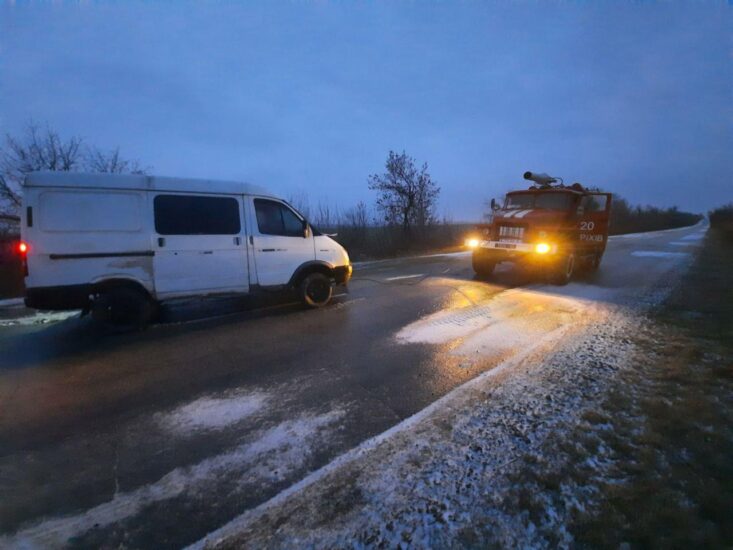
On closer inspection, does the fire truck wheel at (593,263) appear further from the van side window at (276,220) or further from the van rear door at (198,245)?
the van rear door at (198,245)

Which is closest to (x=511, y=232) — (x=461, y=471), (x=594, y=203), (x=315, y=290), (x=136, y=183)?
(x=594, y=203)

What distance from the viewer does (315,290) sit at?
6723 mm

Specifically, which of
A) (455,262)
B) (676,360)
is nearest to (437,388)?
(676,360)

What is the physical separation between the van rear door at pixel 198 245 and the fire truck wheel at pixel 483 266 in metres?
6.78

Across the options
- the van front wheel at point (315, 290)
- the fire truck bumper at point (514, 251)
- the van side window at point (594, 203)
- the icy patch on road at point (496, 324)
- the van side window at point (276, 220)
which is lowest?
the icy patch on road at point (496, 324)

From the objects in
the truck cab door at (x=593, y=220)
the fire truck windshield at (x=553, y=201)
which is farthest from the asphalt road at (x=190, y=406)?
the truck cab door at (x=593, y=220)

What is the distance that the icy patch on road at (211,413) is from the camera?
2959 millimetres

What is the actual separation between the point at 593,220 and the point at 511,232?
3.26 metres

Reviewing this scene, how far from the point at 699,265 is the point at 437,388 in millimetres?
14910

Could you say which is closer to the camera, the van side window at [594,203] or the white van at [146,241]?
the white van at [146,241]

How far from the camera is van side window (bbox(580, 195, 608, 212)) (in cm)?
990

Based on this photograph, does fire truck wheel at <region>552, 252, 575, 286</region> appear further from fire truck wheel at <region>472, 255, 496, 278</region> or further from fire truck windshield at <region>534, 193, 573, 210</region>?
fire truck wheel at <region>472, 255, 496, 278</region>

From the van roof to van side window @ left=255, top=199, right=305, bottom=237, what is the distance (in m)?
0.28

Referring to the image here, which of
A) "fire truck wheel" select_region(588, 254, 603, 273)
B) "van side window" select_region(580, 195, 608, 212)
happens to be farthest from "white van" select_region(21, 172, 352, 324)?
"fire truck wheel" select_region(588, 254, 603, 273)
